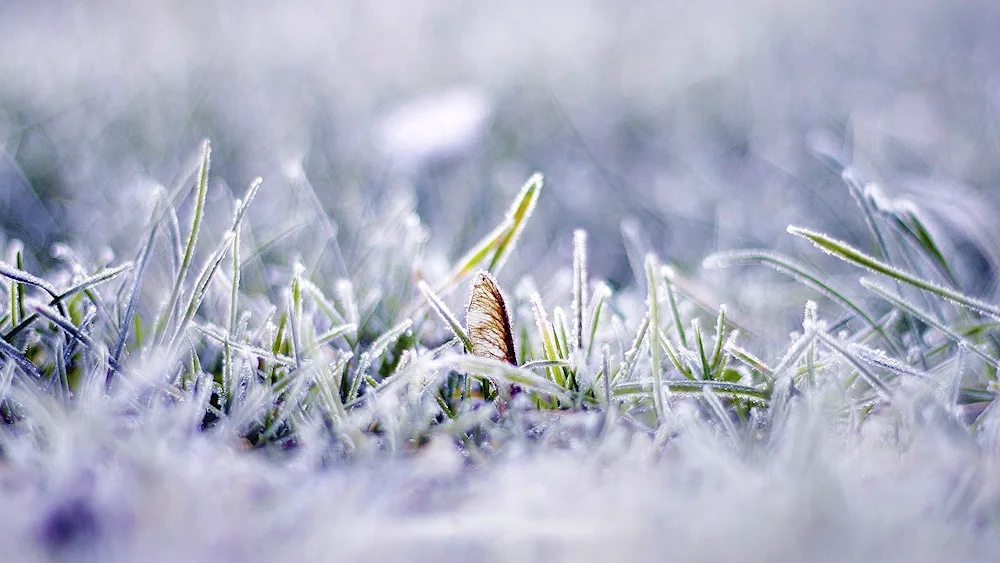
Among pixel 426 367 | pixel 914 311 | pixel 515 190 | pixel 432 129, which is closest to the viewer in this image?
pixel 426 367

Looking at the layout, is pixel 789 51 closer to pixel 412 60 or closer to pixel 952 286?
pixel 412 60

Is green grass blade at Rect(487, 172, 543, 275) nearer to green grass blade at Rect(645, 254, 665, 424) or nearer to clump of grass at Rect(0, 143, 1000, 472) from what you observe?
clump of grass at Rect(0, 143, 1000, 472)

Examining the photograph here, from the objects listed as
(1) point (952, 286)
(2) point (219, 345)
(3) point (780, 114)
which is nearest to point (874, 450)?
(1) point (952, 286)

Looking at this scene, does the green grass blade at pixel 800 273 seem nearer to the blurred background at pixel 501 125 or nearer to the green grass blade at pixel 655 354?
the green grass blade at pixel 655 354

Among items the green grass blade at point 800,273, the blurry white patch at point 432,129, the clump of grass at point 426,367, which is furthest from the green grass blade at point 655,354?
the blurry white patch at point 432,129

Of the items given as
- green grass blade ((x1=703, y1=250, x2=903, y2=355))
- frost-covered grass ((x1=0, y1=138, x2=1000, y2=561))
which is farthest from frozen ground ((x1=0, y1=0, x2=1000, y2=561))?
green grass blade ((x1=703, y1=250, x2=903, y2=355))

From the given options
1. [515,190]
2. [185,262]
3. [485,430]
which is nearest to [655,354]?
[485,430]

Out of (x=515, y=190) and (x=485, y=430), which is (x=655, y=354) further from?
(x=515, y=190)

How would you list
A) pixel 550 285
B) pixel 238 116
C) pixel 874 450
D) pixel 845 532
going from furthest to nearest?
pixel 238 116, pixel 550 285, pixel 874 450, pixel 845 532
